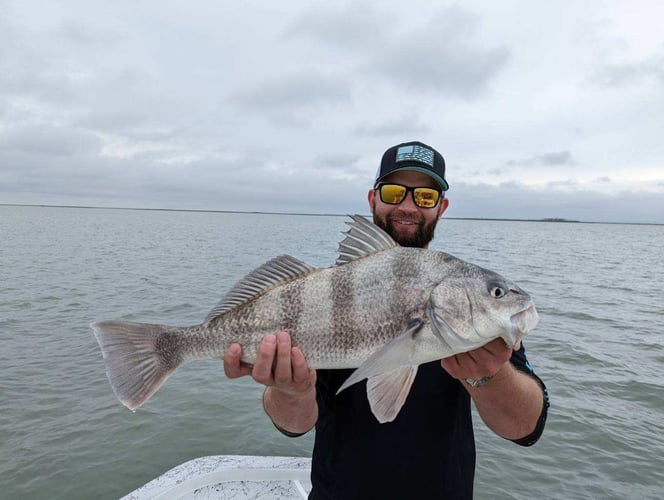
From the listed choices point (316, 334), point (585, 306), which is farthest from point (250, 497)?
point (585, 306)

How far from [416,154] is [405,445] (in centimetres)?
238

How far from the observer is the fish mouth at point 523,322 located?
247cm

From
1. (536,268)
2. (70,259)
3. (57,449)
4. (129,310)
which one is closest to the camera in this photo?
(57,449)

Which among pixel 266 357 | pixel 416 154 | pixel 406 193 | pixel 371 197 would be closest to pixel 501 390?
pixel 266 357

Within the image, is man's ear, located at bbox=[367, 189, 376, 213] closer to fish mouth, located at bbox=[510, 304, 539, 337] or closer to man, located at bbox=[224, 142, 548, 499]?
man, located at bbox=[224, 142, 548, 499]

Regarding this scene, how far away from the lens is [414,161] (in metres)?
3.73

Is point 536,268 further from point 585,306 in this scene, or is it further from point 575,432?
point 575,432

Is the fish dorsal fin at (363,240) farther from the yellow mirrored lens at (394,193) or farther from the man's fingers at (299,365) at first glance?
the yellow mirrored lens at (394,193)

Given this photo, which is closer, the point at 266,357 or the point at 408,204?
the point at 266,357

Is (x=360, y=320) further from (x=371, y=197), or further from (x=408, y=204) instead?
(x=371, y=197)

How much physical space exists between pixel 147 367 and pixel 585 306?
1914 centimetres

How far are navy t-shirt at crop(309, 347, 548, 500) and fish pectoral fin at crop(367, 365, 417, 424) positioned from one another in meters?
0.41

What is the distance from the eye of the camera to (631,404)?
354 inches

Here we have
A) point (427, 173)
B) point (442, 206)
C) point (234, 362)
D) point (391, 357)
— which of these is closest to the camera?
point (391, 357)
